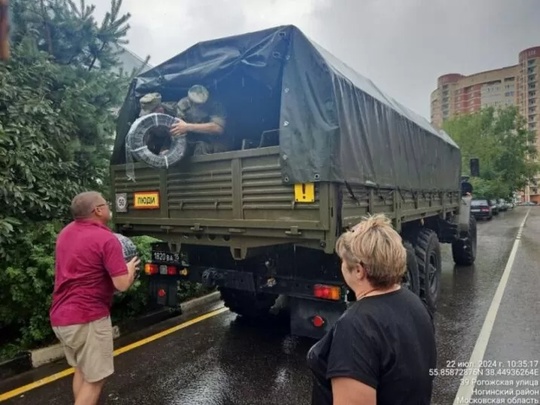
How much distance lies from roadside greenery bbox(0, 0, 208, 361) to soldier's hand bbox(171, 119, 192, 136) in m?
1.92

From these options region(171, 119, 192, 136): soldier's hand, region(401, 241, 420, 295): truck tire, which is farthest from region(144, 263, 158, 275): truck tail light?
region(401, 241, 420, 295): truck tire

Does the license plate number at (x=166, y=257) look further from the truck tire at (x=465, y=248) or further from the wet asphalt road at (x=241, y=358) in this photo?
the truck tire at (x=465, y=248)

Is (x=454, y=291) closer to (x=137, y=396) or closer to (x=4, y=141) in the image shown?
(x=137, y=396)

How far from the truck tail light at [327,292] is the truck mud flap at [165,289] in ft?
5.47

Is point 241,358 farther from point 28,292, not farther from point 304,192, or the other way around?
point 28,292

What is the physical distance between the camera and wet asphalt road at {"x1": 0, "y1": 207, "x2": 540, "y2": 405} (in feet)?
11.5

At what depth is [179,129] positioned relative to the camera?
3.83 metres

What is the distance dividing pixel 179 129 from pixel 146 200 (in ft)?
2.98

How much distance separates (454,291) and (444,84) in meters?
104

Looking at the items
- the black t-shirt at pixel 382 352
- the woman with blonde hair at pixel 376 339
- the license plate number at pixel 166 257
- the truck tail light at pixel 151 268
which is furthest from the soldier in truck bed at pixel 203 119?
the black t-shirt at pixel 382 352

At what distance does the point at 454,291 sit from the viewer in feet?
23.3

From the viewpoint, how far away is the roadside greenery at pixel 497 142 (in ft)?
125

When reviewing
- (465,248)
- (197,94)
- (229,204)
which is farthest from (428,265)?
(465,248)

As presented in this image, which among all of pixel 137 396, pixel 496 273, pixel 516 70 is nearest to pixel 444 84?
pixel 516 70
